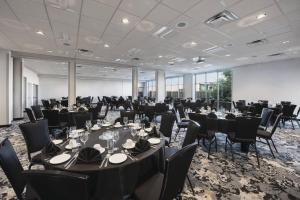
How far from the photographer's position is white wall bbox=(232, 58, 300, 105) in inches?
317

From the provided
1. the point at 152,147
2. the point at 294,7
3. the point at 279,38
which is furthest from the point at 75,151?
the point at 279,38

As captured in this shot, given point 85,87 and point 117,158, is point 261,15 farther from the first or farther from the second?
point 85,87

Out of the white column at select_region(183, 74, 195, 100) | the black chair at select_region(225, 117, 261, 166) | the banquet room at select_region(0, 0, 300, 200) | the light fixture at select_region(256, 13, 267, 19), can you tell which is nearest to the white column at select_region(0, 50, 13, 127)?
the banquet room at select_region(0, 0, 300, 200)

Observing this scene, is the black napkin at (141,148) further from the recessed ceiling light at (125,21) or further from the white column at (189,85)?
the white column at (189,85)

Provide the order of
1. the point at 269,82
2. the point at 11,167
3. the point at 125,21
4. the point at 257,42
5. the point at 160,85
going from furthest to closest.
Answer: the point at 160,85 → the point at 269,82 → the point at 257,42 → the point at 125,21 → the point at 11,167

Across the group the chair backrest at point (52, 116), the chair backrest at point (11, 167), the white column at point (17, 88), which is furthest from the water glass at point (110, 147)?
the white column at point (17, 88)

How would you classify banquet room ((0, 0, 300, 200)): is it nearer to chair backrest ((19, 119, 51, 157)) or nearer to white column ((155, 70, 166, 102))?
chair backrest ((19, 119, 51, 157))

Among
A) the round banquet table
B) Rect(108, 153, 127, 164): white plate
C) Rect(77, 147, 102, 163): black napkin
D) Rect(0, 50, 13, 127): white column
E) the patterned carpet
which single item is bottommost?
the patterned carpet

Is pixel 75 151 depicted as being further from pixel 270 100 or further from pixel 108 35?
pixel 270 100

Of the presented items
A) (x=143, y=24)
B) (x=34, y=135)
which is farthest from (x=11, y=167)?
(x=143, y=24)

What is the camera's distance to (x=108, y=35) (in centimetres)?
491

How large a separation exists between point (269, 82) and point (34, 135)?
11.0 metres

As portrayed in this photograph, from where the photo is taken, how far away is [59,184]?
3.35 feet

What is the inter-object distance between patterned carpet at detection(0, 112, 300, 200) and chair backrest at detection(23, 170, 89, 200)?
1.74m
